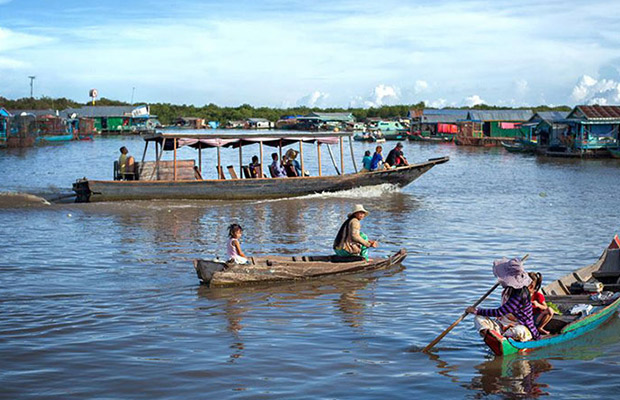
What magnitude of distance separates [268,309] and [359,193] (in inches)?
514

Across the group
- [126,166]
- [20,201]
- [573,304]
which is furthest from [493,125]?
[573,304]

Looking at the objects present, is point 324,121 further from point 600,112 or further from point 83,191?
point 83,191

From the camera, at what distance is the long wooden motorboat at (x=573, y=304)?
7.80 metres

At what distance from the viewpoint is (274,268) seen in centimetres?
1089

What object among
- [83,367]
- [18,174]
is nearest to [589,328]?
[83,367]

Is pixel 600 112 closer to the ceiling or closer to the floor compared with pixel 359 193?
closer to the ceiling

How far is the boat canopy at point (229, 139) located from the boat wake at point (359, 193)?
167 centimetres

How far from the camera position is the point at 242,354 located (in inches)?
313

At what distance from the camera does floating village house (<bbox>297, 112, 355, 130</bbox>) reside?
95500mm

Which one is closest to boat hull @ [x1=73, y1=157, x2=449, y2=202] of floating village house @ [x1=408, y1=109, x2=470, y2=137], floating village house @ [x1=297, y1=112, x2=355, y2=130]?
floating village house @ [x1=408, y1=109, x2=470, y2=137]

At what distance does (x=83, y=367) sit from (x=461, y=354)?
4.09 meters

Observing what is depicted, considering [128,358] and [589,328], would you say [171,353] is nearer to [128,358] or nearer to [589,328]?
[128,358]

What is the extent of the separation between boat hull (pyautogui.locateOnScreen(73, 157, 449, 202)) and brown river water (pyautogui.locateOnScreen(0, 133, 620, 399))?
1.61ft

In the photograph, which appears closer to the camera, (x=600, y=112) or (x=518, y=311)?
(x=518, y=311)
